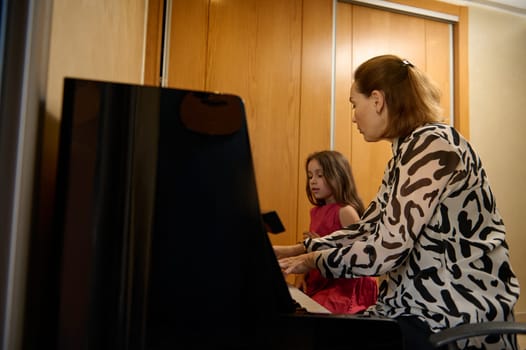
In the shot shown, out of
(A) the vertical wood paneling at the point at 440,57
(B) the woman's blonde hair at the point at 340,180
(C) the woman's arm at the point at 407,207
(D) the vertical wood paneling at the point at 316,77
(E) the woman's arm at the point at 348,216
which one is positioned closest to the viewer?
(C) the woman's arm at the point at 407,207

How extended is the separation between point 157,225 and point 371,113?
750mm

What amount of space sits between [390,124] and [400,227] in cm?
34

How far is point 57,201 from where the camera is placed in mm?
452

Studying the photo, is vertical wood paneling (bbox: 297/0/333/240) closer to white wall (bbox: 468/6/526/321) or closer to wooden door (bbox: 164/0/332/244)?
wooden door (bbox: 164/0/332/244)

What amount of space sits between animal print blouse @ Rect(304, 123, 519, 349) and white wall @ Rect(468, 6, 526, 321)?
2134 millimetres

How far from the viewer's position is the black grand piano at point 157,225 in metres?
0.45

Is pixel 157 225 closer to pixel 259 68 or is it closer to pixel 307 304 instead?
pixel 307 304

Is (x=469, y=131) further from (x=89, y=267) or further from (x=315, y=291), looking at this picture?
(x=89, y=267)

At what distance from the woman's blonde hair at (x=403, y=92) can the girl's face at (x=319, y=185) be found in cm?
93

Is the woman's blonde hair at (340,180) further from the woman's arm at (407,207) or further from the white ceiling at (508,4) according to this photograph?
the white ceiling at (508,4)

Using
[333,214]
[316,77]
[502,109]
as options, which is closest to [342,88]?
[316,77]

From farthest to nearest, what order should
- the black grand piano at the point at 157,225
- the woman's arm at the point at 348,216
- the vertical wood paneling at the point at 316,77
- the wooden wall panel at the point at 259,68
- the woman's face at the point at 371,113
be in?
1. the vertical wood paneling at the point at 316,77
2. the wooden wall panel at the point at 259,68
3. the woman's arm at the point at 348,216
4. the woman's face at the point at 371,113
5. the black grand piano at the point at 157,225

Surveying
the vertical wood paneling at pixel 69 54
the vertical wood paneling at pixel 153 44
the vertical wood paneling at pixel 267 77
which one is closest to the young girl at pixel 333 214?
the vertical wood paneling at pixel 267 77

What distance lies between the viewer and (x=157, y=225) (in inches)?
19.2
